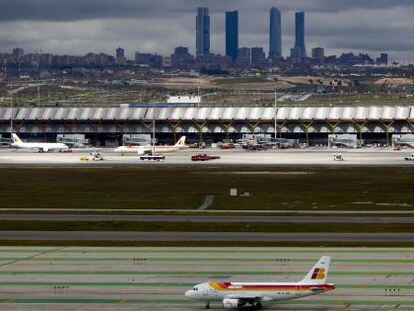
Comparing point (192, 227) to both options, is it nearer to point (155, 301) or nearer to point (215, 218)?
point (215, 218)

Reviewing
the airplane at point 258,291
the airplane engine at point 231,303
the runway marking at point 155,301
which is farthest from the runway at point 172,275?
the airplane engine at point 231,303

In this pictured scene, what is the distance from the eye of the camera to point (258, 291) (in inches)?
2421

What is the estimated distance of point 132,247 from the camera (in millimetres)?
82875

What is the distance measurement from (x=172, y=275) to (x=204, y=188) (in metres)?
66.5

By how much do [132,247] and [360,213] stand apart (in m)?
32.7

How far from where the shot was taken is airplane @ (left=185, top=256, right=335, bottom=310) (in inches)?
2418

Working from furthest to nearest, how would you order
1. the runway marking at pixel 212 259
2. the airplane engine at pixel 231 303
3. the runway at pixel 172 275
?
1. the runway marking at pixel 212 259
2. the runway at pixel 172 275
3. the airplane engine at pixel 231 303

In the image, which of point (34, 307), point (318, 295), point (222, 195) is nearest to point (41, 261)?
point (34, 307)

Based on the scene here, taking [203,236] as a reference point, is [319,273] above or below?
above

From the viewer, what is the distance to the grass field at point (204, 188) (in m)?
118

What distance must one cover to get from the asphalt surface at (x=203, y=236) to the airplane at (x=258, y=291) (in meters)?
24.5

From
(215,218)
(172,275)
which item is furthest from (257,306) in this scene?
(215,218)

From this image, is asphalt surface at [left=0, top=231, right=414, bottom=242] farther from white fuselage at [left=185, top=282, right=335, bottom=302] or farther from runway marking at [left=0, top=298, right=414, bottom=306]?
white fuselage at [left=185, top=282, right=335, bottom=302]

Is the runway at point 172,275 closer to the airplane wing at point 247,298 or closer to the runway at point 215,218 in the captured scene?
the airplane wing at point 247,298
